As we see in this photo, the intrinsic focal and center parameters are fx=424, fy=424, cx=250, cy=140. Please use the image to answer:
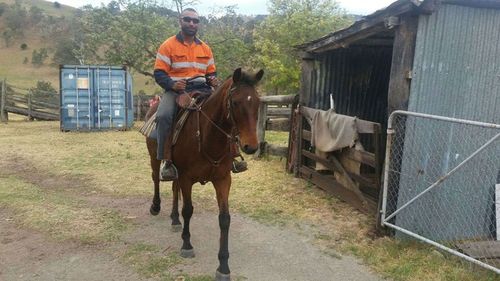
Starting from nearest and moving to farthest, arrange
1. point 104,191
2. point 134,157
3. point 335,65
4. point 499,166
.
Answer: point 499,166, point 104,191, point 335,65, point 134,157

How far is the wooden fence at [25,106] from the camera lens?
21.2m

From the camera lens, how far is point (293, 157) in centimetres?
938

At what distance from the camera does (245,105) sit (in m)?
3.76

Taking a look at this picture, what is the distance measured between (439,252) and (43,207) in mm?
5772

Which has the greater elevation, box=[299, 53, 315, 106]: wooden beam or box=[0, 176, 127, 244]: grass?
box=[299, 53, 315, 106]: wooden beam

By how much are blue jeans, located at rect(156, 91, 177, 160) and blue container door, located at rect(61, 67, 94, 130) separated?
515 inches

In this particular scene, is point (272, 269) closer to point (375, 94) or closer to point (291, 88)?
point (375, 94)

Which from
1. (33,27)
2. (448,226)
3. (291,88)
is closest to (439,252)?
(448,226)

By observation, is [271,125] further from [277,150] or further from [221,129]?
[221,129]

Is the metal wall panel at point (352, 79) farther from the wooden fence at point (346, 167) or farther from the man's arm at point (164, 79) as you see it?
the man's arm at point (164, 79)

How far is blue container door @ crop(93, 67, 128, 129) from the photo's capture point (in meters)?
17.0

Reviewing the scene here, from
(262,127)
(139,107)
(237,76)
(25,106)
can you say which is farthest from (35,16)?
(237,76)

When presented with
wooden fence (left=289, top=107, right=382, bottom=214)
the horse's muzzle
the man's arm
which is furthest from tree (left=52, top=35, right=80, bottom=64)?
the horse's muzzle

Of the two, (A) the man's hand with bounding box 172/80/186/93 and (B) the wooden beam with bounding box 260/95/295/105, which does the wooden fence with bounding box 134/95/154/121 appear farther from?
(A) the man's hand with bounding box 172/80/186/93
